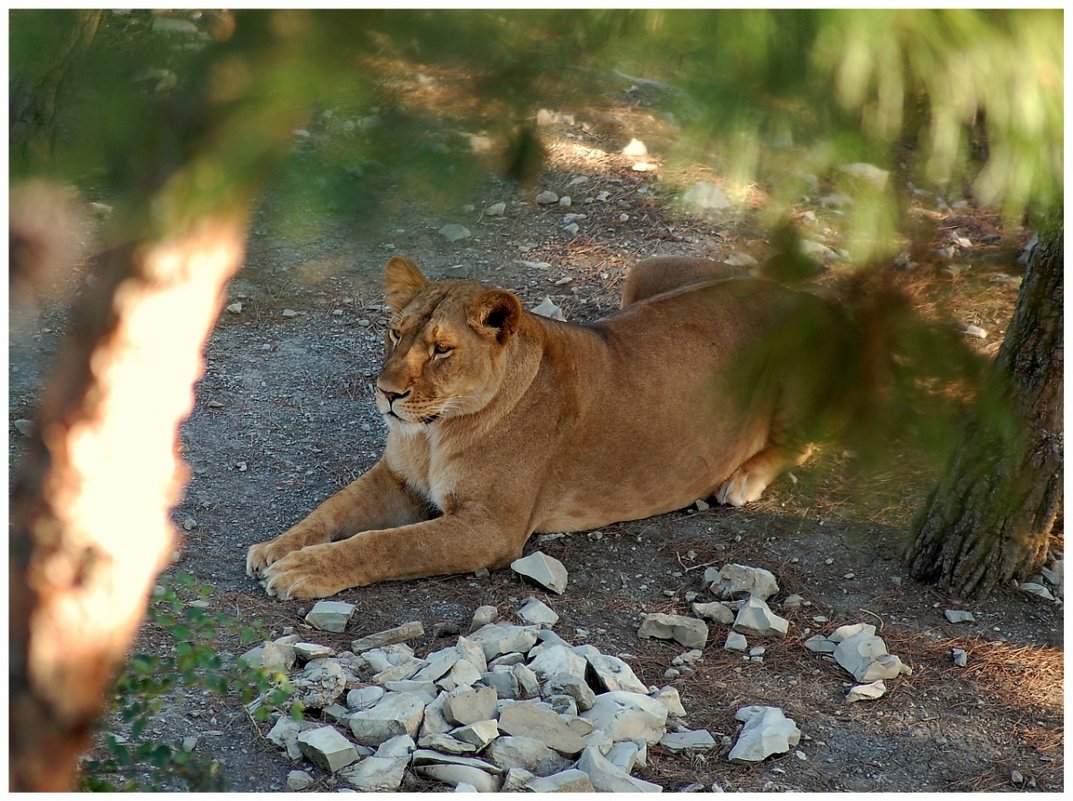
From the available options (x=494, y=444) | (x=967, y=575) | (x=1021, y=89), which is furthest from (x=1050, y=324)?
(x=1021, y=89)

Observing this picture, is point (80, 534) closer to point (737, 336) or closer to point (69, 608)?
point (69, 608)

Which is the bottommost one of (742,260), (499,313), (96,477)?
(499,313)

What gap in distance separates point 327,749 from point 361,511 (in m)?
1.76

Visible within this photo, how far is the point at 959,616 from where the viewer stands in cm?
444

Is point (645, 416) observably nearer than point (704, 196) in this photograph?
No

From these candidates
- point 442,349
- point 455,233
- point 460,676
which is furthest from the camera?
point 455,233

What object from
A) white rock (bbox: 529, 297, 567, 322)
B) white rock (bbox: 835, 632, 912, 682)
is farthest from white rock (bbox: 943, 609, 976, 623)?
white rock (bbox: 529, 297, 567, 322)

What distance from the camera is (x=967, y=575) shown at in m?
4.55

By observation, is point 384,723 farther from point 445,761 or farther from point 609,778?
point 609,778

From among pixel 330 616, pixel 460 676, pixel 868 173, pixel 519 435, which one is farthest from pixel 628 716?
pixel 868 173

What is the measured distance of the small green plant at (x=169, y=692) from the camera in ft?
8.84

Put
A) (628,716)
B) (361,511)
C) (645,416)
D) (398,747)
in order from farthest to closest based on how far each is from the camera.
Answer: (645,416)
(361,511)
(628,716)
(398,747)

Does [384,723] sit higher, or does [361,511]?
[384,723]

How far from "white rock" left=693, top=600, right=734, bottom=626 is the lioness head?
1.15 metres
